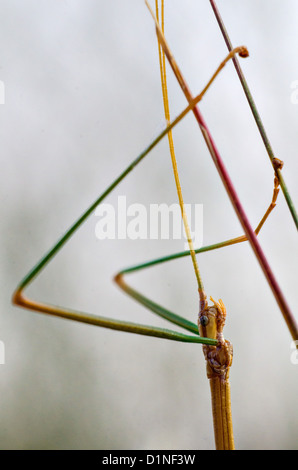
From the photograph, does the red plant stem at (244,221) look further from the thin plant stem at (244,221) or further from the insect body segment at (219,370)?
the insect body segment at (219,370)

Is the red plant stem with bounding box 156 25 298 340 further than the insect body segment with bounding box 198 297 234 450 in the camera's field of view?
No

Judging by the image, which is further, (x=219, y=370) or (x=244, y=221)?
(x=219, y=370)

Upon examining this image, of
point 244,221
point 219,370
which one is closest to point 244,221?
point 244,221

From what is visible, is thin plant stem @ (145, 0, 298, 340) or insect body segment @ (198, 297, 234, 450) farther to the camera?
insect body segment @ (198, 297, 234, 450)

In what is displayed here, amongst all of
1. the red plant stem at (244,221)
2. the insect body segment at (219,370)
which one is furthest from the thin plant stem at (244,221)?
the insect body segment at (219,370)

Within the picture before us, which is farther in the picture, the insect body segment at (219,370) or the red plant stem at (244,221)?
the insect body segment at (219,370)

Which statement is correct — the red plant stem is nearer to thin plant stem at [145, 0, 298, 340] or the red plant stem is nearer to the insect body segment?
thin plant stem at [145, 0, 298, 340]

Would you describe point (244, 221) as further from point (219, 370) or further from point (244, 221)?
point (219, 370)

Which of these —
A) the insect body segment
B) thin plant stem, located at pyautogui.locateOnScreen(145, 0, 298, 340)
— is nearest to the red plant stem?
thin plant stem, located at pyautogui.locateOnScreen(145, 0, 298, 340)
